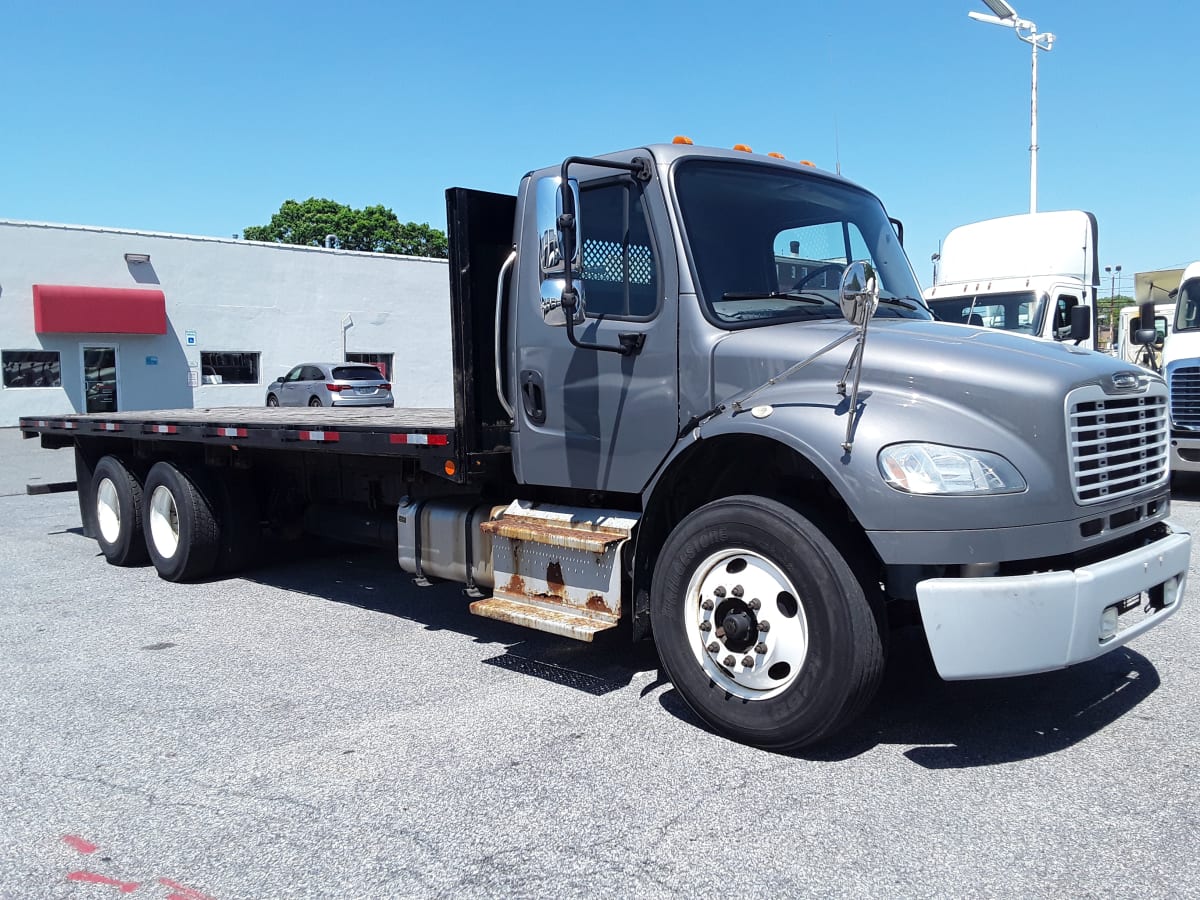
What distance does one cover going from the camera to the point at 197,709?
4.91 metres

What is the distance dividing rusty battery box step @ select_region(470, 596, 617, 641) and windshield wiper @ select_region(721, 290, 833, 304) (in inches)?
64.0

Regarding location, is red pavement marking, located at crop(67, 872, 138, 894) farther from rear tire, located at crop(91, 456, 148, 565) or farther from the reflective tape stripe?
rear tire, located at crop(91, 456, 148, 565)

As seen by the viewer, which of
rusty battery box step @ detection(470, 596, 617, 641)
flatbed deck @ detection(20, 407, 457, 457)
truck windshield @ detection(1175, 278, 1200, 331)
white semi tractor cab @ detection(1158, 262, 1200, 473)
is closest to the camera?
rusty battery box step @ detection(470, 596, 617, 641)

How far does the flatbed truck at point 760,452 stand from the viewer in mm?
3750

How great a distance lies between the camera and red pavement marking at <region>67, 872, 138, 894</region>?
3.18 m

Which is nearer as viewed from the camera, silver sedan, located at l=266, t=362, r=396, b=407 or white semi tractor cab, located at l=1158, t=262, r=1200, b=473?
white semi tractor cab, located at l=1158, t=262, r=1200, b=473

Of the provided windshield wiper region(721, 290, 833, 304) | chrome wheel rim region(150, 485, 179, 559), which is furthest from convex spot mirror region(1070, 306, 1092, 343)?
chrome wheel rim region(150, 485, 179, 559)

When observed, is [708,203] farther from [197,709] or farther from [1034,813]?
[197,709]

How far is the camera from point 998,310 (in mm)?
13562

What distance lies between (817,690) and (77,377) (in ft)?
91.8

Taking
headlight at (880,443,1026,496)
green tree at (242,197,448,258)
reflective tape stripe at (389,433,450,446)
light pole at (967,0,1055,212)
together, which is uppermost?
green tree at (242,197,448,258)

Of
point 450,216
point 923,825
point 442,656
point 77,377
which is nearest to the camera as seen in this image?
point 923,825

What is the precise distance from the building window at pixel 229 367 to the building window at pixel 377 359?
3406 millimetres

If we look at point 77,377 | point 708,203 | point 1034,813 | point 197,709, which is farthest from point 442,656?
point 77,377
